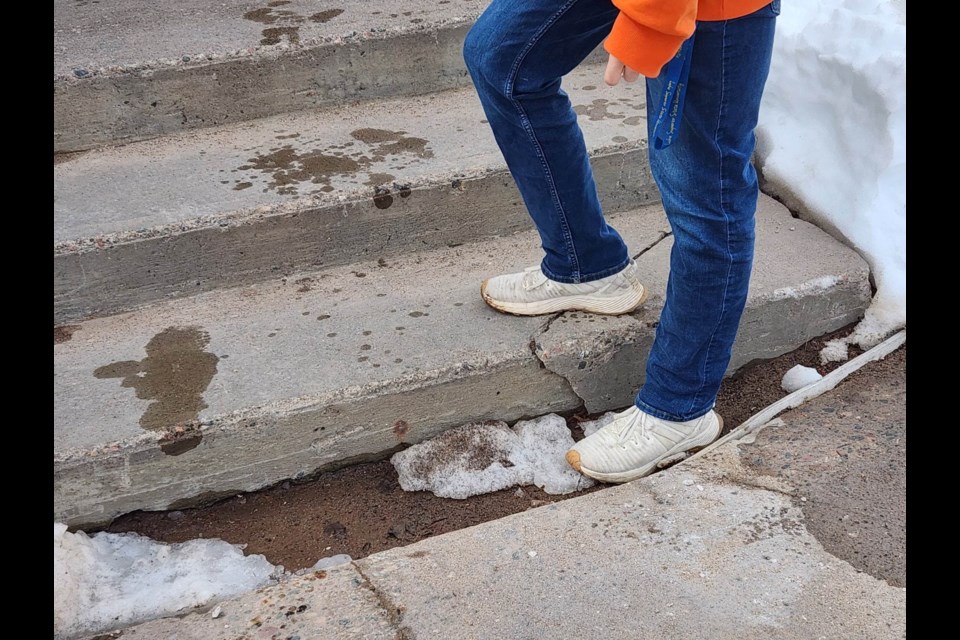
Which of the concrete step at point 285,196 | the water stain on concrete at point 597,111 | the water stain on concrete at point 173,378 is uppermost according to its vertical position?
the water stain on concrete at point 597,111

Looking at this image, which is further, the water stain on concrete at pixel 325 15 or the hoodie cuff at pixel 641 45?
the water stain on concrete at pixel 325 15

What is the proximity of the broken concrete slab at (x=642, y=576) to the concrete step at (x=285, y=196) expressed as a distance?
1.04m

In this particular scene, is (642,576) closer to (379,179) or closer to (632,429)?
(632,429)

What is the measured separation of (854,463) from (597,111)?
4.93 feet

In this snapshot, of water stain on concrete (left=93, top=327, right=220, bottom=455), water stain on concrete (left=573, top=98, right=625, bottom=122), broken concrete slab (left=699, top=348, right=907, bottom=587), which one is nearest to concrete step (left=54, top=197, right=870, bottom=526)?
water stain on concrete (left=93, top=327, right=220, bottom=455)

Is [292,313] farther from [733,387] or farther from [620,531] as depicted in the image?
[733,387]

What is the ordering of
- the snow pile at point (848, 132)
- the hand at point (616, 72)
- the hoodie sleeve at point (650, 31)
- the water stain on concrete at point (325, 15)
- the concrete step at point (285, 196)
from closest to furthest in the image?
the hoodie sleeve at point (650, 31) < the hand at point (616, 72) < the concrete step at point (285, 196) < the snow pile at point (848, 132) < the water stain on concrete at point (325, 15)

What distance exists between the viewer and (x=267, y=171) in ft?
8.70

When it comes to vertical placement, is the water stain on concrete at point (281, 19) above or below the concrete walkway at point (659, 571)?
above

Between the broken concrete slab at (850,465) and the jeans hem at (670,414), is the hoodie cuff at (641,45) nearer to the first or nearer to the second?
the jeans hem at (670,414)

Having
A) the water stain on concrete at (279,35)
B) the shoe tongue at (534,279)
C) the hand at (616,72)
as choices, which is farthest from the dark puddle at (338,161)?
the hand at (616,72)

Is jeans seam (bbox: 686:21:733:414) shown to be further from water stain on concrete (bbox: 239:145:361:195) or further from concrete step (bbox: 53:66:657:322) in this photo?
water stain on concrete (bbox: 239:145:361:195)

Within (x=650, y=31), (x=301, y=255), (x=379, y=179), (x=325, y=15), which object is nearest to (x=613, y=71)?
(x=650, y=31)

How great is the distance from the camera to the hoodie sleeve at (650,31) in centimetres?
144
